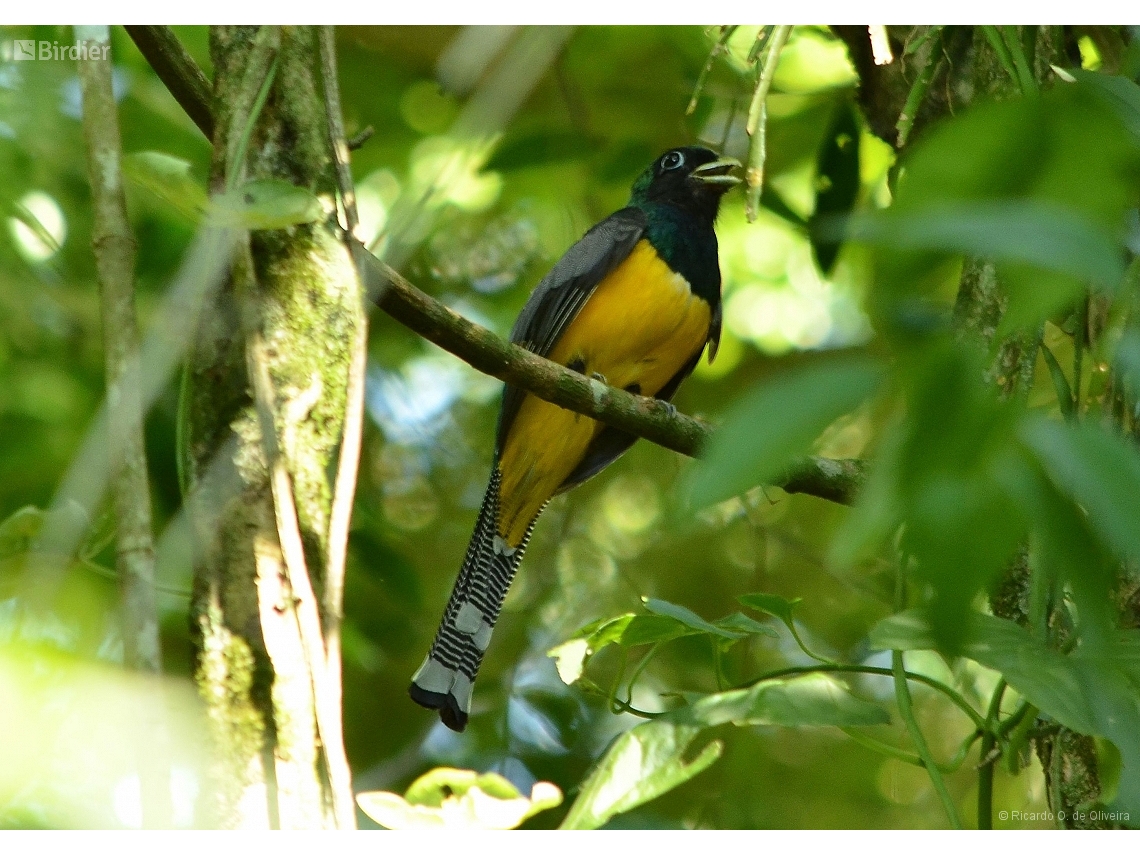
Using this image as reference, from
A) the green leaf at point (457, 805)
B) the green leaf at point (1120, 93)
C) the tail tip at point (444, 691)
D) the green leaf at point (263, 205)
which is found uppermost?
the green leaf at point (263, 205)

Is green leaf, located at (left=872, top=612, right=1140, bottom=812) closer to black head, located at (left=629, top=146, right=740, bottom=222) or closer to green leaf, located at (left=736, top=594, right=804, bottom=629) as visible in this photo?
green leaf, located at (left=736, top=594, right=804, bottom=629)

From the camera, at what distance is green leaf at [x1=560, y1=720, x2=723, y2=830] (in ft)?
5.51

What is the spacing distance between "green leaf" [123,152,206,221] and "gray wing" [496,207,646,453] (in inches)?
109

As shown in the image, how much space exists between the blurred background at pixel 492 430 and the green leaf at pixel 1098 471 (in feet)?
5.34

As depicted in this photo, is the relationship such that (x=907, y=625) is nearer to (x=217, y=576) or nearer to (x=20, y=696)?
(x=217, y=576)

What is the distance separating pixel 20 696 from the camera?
2.51 meters

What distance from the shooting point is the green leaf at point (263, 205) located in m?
1.83

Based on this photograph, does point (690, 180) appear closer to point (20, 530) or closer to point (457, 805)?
point (20, 530)

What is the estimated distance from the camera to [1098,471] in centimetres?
76

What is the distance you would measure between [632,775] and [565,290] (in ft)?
10.3

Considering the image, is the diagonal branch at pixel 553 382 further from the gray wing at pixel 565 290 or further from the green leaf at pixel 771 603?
A: the gray wing at pixel 565 290

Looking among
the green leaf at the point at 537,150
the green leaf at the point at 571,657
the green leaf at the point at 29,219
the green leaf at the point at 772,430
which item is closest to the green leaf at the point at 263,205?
the green leaf at the point at 571,657

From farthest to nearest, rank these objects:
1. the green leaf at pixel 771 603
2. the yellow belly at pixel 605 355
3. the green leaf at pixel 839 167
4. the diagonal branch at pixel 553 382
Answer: the yellow belly at pixel 605 355 → the green leaf at pixel 839 167 → the diagonal branch at pixel 553 382 → the green leaf at pixel 771 603
